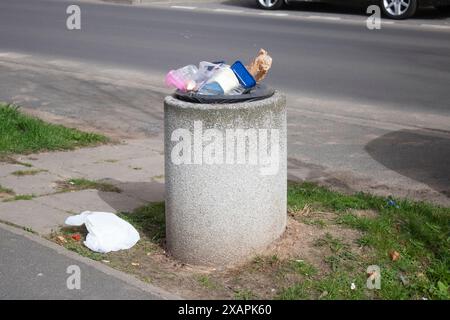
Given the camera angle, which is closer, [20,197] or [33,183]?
[20,197]

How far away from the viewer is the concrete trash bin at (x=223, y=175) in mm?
4965

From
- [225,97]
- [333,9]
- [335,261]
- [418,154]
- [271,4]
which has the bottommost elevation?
[418,154]

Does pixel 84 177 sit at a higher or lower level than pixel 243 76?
lower

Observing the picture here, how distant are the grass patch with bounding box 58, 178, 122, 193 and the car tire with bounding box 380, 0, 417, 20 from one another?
1416cm

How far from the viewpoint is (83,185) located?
702 centimetres

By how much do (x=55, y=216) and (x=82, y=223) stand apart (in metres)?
0.58

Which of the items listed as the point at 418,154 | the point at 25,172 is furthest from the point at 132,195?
the point at 418,154

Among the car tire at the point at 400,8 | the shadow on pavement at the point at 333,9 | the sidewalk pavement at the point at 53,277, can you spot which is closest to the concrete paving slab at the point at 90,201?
the sidewalk pavement at the point at 53,277

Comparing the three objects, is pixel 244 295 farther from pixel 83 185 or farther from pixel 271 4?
pixel 271 4

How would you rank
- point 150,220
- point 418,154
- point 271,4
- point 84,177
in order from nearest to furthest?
point 150,220 < point 84,177 < point 418,154 < point 271,4

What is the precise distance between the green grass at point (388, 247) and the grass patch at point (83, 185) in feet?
5.11

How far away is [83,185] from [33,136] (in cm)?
184

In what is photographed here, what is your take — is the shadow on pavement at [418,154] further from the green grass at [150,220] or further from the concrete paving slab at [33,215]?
the concrete paving slab at [33,215]

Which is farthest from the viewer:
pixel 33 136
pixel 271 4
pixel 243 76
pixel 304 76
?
pixel 271 4
